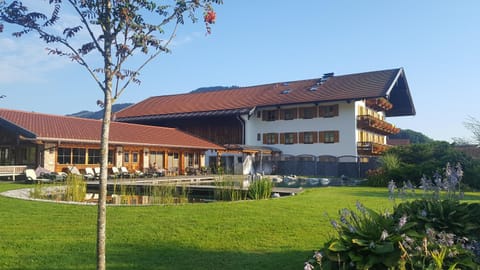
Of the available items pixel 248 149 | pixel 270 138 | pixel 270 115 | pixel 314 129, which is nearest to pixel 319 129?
pixel 314 129

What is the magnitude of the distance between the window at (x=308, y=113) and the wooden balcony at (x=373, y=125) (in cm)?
368

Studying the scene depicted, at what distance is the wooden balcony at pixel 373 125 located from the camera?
31438mm

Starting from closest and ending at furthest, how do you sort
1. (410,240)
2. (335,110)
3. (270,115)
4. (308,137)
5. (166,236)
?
1. (410,240)
2. (166,236)
3. (335,110)
4. (308,137)
5. (270,115)

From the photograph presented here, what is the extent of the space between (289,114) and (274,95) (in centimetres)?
315

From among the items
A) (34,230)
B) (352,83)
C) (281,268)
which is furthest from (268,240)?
(352,83)

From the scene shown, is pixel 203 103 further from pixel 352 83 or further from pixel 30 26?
pixel 30 26

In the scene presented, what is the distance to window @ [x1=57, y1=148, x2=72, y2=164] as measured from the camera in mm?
21877

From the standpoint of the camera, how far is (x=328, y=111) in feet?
107

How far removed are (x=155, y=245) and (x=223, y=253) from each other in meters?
1.07

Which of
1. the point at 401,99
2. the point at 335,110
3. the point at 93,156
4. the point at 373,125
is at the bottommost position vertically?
the point at 93,156

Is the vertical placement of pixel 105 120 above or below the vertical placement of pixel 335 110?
below

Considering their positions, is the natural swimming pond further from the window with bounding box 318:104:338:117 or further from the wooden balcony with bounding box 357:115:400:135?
the window with bounding box 318:104:338:117

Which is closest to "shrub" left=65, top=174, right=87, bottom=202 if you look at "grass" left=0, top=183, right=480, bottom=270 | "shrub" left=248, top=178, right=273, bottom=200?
"grass" left=0, top=183, right=480, bottom=270

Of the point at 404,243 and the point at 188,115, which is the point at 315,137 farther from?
the point at 404,243
